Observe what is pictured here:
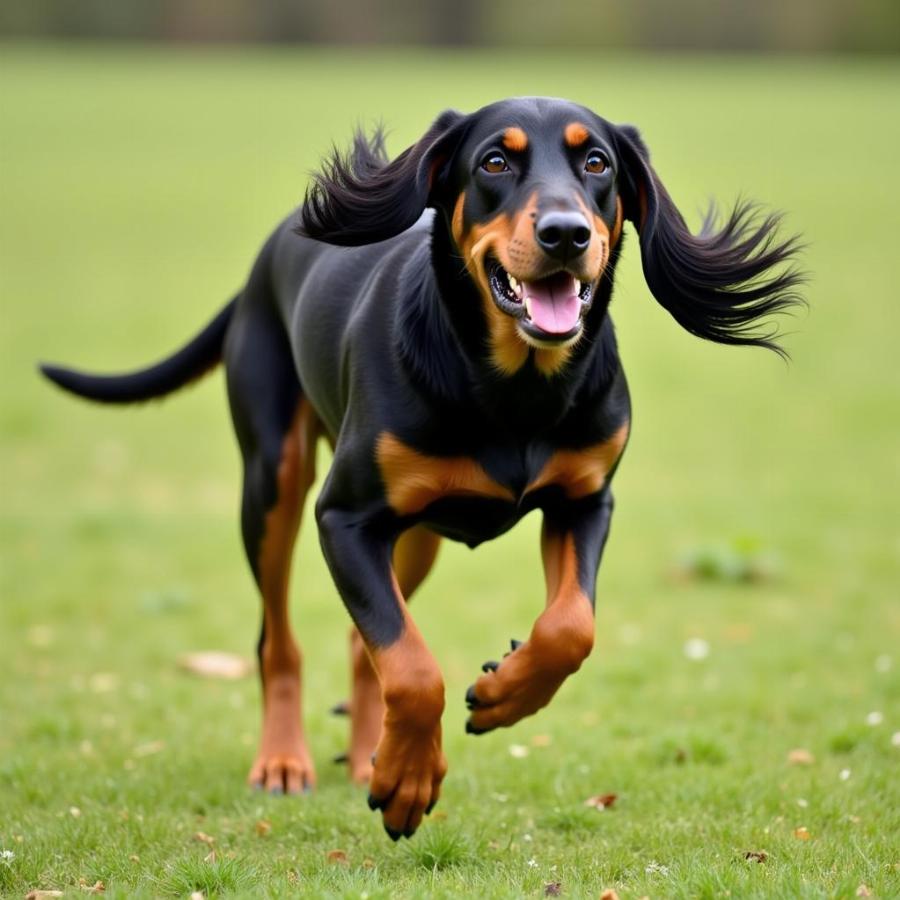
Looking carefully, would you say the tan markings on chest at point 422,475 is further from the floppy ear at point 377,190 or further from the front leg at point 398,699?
the floppy ear at point 377,190

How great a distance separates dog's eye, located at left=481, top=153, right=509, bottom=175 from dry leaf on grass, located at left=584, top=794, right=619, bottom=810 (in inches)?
81.0

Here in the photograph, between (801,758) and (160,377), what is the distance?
292 cm

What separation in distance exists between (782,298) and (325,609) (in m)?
4.67

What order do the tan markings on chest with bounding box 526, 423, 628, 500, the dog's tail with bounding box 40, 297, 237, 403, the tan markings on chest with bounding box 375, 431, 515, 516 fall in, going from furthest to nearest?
the dog's tail with bounding box 40, 297, 237, 403
the tan markings on chest with bounding box 526, 423, 628, 500
the tan markings on chest with bounding box 375, 431, 515, 516

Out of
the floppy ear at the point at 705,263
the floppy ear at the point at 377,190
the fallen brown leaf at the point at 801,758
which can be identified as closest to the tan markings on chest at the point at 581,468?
the floppy ear at the point at 705,263

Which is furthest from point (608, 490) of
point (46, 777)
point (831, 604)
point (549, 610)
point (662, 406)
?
point (662, 406)

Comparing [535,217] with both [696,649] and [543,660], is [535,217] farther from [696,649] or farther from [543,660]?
[696,649]

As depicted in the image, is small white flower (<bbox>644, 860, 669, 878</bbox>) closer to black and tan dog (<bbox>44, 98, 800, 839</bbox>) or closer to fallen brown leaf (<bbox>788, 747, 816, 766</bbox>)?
black and tan dog (<bbox>44, 98, 800, 839</bbox>)

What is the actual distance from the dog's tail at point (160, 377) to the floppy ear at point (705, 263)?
7.27ft

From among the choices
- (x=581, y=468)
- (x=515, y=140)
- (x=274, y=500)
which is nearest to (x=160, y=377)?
(x=274, y=500)

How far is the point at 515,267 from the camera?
403cm

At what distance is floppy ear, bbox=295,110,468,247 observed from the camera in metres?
4.42

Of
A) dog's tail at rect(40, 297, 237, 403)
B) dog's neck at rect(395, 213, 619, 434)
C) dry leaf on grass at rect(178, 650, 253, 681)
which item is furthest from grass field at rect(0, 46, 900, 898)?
dog's tail at rect(40, 297, 237, 403)

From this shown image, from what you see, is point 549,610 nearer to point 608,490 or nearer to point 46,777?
point 608,490
